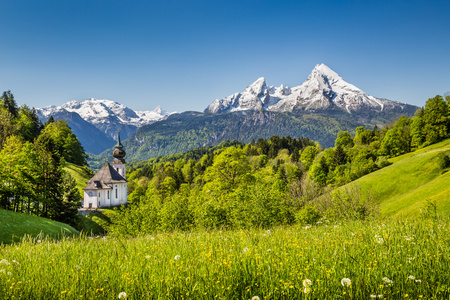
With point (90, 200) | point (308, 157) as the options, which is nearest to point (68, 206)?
point (90, 200)

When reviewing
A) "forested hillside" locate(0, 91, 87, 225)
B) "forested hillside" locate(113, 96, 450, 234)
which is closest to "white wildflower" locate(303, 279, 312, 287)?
"forested hillside" locate(113, 96, 450, 234)

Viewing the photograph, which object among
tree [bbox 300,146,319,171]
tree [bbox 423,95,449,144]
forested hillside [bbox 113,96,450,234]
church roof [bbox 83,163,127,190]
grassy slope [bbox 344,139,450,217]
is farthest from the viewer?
tree [bbox 300,146,319,171]

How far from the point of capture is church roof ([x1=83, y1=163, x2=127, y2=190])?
8293 centimetres

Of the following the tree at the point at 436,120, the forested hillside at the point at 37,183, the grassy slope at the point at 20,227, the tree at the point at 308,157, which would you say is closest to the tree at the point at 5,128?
the forested hillside at the point at 37,183

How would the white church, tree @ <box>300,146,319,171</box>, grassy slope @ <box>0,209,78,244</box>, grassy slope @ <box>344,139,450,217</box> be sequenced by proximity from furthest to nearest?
tree @ <box>300,146,319,171</box> → the white church → grassy slope @ <box>344,139,450,217</box> → grassy slope @ <box>0,209,78,244</box>

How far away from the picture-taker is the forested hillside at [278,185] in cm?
2522

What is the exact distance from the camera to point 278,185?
74.1 meters

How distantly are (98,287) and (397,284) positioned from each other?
166 inches

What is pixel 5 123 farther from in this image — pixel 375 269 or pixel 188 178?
pixel 375 269

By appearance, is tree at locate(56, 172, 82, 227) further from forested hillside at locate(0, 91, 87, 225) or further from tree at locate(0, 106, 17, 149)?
tree at locate(0, 106, 17, 149)

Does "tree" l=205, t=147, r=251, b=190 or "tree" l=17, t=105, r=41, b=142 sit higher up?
"tree" l=17, t=105, r=41, b=142

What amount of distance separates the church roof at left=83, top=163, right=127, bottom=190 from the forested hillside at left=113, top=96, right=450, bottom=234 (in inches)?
437

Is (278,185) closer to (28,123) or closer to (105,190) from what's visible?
(105,190)

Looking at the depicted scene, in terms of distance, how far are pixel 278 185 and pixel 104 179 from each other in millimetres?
54596
